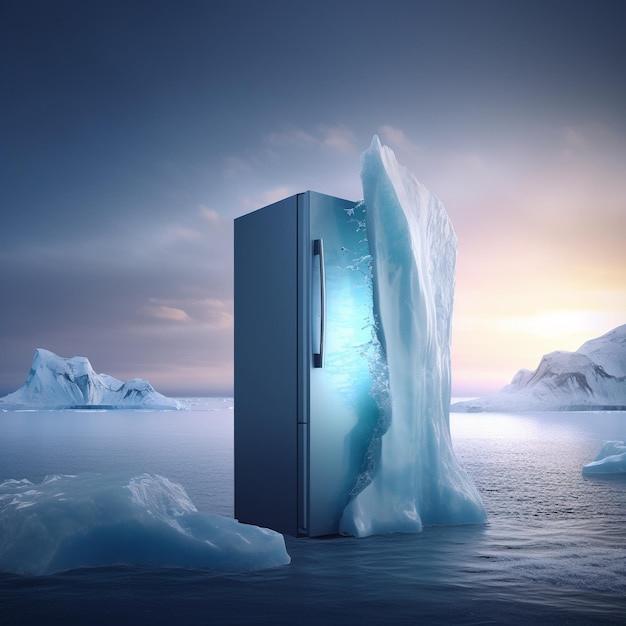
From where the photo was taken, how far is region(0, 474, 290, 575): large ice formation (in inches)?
147

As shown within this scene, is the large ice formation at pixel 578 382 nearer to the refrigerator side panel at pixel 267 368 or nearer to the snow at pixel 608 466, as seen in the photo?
the snow at pixel 608 466

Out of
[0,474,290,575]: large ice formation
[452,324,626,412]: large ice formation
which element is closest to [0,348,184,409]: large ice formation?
[452,324,626,412]: large ice formation

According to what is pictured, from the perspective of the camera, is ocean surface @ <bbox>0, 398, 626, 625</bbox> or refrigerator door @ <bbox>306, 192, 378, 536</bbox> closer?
ocean surface @ <bbox>0, 398, 626, 625</bbox>

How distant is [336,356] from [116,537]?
6.42ft

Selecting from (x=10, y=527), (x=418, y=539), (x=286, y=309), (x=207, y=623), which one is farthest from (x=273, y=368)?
(x=207, y=623)

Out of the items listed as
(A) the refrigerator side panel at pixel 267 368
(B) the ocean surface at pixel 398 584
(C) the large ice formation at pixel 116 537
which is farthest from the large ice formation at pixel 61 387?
(C) the large ice formation at pixel 116 537

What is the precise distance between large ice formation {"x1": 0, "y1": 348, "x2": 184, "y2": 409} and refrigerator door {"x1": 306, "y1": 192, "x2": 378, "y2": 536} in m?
38.2

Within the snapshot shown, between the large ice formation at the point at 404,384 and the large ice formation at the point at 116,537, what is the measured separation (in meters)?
1.20

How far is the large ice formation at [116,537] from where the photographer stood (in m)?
3.73

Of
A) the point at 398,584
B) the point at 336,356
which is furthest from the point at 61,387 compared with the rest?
the point at 398,584

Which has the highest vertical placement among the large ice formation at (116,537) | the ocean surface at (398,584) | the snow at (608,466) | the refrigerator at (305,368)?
the refrigerator at (305,368)

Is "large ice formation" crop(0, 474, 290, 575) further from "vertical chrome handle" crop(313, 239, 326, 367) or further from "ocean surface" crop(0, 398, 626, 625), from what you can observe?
"vertical chrome handle" crop(313, 239, 326, 367)

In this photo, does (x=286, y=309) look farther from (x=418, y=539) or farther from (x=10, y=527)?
(x=10, y=527)

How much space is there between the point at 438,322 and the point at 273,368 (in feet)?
5.24
